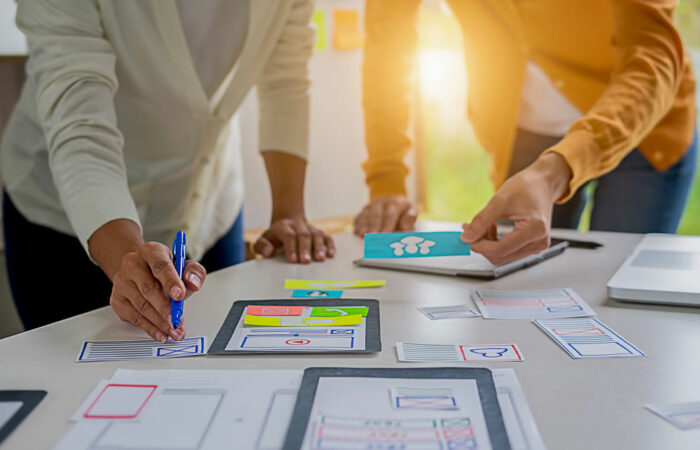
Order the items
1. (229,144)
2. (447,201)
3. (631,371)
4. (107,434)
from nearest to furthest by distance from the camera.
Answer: (107,434) → (631,371) → (229,144) → (447,201)

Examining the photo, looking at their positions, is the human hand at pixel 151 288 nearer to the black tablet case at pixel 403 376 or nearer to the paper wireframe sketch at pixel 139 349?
the paper wireframe sketch at pixel 139 349

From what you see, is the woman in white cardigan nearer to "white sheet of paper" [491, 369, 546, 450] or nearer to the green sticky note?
the green sticky note

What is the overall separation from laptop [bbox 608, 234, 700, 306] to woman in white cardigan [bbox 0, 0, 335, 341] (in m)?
0.45

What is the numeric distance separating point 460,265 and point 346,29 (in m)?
2.15

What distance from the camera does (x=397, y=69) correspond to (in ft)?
4.82

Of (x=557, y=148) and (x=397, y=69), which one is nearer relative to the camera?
(x=557, y=148)

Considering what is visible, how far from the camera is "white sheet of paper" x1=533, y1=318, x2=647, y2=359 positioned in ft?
2.07

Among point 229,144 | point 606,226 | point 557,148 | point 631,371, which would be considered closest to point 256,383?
point 631,371

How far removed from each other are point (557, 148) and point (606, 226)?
466mm

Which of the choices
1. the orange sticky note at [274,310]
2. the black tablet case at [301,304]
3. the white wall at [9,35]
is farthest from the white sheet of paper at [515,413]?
the white wall at [9,35]

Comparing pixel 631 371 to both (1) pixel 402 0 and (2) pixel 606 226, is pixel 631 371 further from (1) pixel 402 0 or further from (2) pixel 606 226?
(1) pixel 402 0

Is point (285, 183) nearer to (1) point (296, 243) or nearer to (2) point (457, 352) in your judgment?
(1) point (296, 243)

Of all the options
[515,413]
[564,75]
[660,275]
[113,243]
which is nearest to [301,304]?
[113,243]

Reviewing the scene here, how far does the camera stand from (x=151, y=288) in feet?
2.32
